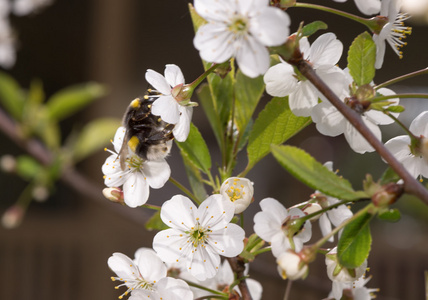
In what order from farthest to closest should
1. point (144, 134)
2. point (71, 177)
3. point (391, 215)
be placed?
point (71, 177) → point (144, 134) → point (391, 215)

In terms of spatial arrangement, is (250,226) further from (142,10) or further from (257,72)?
(257,72)

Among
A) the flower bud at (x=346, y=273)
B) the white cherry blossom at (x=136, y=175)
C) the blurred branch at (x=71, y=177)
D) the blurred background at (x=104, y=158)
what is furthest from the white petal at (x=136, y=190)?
the blurred background at (x=104, y=158)

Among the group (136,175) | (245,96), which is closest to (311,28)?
(245,96)

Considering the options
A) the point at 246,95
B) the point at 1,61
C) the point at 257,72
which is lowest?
the point at 257,72

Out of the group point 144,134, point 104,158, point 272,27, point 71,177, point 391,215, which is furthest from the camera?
point 104,158

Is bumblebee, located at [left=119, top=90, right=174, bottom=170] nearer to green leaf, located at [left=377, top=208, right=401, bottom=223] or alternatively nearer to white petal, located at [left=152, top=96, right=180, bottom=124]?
white petal, located at [left=152, top=96, right=180, bottom=124]

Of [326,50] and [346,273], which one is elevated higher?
[326,50]

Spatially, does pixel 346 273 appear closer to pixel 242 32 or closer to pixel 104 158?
pixel 242 32

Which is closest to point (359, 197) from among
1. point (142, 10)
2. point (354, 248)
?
point (354, 248)
